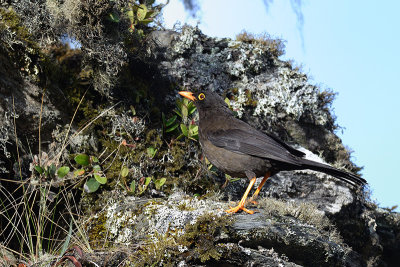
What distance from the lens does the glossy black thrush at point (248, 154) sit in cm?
546

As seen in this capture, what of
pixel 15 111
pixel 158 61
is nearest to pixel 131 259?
pixel 15 111

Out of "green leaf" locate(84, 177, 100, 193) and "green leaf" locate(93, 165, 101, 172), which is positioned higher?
"green leaf" locate(93, 165, 101, 172)

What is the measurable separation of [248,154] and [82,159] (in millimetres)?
2300

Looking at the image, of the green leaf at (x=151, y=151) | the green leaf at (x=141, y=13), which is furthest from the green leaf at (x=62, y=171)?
the green leaf at (x=141, y=13)

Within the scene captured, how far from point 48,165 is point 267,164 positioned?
3.02 m

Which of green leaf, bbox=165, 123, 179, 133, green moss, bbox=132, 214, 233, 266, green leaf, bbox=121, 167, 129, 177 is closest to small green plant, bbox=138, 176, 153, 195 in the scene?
green leaf, bbox=121, 167, 129, 177

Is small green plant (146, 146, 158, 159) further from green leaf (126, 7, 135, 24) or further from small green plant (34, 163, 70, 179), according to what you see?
green leaf (126, 7, 135, 24)

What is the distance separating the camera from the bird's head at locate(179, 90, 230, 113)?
6.31 metres

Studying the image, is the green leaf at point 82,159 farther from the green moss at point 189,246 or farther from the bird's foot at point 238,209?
the bird's foot at point 238,209

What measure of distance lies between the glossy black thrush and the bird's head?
34 cm

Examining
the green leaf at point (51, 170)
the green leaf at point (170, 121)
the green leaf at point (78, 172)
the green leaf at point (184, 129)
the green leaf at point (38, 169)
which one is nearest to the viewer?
the green leaf at point (38, 169)

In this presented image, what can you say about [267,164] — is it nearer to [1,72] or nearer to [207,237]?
[207,237]

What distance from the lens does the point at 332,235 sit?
624 centimetres

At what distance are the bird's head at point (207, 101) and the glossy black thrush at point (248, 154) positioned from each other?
1.13 ft
